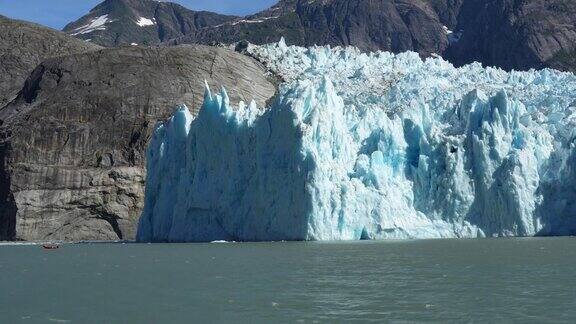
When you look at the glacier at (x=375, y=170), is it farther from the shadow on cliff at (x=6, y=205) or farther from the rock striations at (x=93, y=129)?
the shadow on cliff at (x=6, y=205)

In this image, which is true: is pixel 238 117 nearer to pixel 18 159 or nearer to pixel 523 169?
pixel 523 169

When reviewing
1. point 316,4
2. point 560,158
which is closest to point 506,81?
point 560,158

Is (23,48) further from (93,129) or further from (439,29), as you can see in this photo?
(439,29)

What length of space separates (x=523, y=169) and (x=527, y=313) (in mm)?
28407

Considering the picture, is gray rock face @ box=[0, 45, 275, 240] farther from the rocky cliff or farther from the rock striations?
the rocky cliff

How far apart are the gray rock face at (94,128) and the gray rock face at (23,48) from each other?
13274 millimetres

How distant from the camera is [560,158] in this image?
44750 mm

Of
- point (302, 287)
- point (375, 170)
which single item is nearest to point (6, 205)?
point (375, 170)

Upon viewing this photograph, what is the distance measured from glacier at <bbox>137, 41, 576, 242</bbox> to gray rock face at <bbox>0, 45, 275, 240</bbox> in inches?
661

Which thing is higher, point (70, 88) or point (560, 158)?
point (70, 88)

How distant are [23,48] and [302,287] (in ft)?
264

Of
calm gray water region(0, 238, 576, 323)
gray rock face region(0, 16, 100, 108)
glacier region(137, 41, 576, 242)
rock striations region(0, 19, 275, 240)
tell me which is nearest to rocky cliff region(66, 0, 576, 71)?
rock striations region(0, 19, 275, 240)

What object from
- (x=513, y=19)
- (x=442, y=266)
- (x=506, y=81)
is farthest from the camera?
(x=513, y=19)

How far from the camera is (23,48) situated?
307ft
